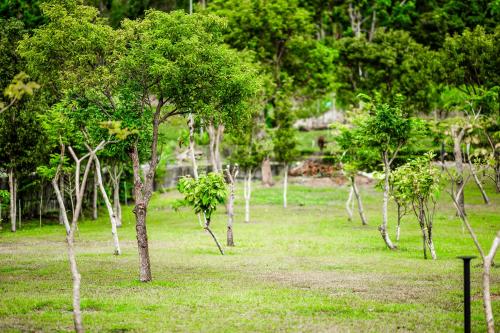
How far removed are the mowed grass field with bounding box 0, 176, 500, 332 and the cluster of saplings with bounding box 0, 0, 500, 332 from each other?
1516 mm

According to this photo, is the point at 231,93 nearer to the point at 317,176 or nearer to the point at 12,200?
the point at 12,200

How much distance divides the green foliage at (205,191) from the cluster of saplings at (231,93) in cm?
8

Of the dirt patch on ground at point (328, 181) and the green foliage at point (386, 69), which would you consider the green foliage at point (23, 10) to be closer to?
the dirt patch on ground at point (328, 181)

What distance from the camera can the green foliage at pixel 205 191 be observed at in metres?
28.9

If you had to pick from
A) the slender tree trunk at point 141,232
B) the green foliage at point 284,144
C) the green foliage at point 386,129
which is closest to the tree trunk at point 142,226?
the slender tree trunk at point 141,232

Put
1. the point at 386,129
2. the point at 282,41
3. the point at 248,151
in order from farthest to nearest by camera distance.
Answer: the point at 282,41
the point at 248,151
the point at 386,129

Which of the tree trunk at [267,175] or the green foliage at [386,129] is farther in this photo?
the tree trunk at [267,175]

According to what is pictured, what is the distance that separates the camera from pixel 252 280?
73.8 ft

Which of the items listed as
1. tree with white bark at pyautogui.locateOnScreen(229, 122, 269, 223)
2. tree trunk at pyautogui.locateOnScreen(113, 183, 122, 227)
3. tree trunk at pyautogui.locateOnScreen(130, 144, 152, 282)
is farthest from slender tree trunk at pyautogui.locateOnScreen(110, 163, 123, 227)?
tree trunk at pyautogui.locateOnScreen(130, 144, 152, 282)

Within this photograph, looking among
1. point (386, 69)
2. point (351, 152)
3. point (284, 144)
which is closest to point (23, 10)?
point (284, 144)

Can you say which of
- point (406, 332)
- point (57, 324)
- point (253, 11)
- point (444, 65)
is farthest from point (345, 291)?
point (253, 11)

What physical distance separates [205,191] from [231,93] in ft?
21.1

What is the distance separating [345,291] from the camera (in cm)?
2033

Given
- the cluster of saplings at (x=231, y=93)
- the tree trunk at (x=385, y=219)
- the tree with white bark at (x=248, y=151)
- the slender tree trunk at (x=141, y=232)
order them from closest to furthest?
the slender tree trunk at (x=141, y=232)
the cluster of saplings at (x=231, y=93)
the tree trunk at (x=385, y=219)
the tree with white bark at (x=248, y=151)
